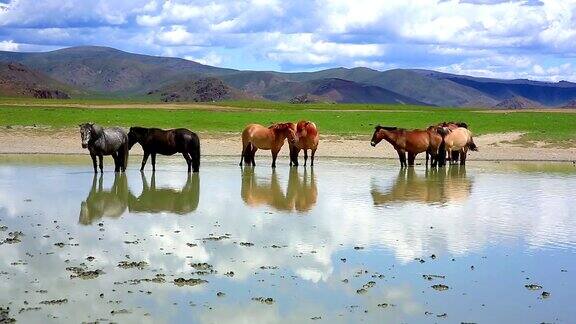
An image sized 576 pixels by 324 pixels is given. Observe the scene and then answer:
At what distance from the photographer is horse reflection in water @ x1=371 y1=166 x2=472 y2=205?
16203 mm

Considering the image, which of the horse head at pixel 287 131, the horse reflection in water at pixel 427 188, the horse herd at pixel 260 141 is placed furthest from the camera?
the horse head at pixel 287 131

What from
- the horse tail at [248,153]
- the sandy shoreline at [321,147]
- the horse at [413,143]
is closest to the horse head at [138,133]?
the horse tail at [248,153]

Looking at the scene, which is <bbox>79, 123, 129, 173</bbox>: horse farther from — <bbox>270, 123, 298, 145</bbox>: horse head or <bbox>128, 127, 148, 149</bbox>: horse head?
<bbox>270, 123, 298, 145</bbox>: horse head

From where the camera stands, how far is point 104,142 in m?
20.5

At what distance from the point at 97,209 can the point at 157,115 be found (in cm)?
3124

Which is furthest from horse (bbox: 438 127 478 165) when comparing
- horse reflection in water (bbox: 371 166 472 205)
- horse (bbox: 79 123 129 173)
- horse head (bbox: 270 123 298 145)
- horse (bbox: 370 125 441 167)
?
horse (bbox: 79 123 129 173)

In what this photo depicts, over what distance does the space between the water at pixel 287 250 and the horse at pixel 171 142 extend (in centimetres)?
239

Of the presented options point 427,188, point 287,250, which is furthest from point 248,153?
point 287,250

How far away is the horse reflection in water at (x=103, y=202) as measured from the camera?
13290 millimetres

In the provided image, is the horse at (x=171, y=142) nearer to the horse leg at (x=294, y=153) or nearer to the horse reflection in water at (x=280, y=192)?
the horse reflection in water at (x=280, y=192)

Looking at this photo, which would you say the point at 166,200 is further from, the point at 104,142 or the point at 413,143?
the point at 413,143

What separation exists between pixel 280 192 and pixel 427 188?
346 cm

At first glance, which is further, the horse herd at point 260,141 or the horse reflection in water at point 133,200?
the horse herd at point 260,141

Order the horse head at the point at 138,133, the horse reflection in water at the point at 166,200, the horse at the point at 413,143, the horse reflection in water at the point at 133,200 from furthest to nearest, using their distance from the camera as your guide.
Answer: the horse at the point at 413,143
the horse head at the point at 138,133
the horse reflection in water at the point at 166,200
the horse reflection in water at the point at 133,200
